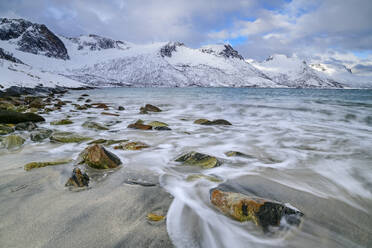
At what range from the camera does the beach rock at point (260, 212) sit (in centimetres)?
143

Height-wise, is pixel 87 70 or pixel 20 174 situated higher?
pixel 87 70

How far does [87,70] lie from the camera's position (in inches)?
4875

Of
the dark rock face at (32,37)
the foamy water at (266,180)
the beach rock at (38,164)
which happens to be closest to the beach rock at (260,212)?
the foamy water at (266,180)

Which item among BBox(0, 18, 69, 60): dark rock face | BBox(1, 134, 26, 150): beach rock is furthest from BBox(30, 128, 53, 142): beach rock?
BBox(0, 18, 69, 60): dark rock face

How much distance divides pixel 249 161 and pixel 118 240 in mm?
2167

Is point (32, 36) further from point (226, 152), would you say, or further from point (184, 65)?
point (226, 152)

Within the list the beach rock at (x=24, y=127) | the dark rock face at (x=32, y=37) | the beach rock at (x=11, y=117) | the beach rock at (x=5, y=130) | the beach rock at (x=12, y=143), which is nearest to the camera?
the beach rock at (x=12, y=143)

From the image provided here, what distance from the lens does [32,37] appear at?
411 ft

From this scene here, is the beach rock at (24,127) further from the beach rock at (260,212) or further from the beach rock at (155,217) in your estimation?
the beach rock at (260,212)

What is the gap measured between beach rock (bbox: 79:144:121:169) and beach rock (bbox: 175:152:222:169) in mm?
887

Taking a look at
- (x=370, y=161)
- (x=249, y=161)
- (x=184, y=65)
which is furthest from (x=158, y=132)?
(x=184, y=65)

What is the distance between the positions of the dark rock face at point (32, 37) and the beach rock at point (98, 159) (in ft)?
511

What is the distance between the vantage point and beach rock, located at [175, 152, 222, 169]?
2.67 metres

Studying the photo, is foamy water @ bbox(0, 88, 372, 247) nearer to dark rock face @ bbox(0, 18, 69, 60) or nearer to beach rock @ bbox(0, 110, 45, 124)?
beach rock @ bbox(0, 110, 45, 124)
